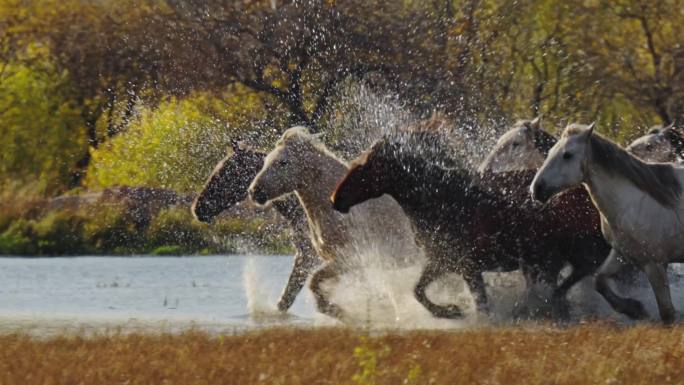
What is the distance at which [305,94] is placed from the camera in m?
31.6

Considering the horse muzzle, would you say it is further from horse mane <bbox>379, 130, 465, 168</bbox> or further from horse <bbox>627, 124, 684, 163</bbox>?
horse <bbox>627, 124, 684, 163</bbox>

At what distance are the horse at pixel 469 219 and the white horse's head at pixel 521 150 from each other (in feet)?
1.52

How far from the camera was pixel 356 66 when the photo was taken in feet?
101

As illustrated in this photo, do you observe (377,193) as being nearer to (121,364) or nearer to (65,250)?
(121,364)

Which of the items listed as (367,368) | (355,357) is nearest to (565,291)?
(355,357)

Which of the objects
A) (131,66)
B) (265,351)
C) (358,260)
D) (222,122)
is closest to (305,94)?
(222,122)

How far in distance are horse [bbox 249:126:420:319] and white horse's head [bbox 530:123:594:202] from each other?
2.56m

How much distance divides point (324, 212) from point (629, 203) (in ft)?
10.2

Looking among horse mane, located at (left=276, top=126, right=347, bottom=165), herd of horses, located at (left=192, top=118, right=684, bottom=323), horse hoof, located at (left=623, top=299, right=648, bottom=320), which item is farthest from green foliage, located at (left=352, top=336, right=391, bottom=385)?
horse mane, located at (left=276, top=126, right=347, bottom=165)

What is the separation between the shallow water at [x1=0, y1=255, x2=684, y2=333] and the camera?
44.1 feet

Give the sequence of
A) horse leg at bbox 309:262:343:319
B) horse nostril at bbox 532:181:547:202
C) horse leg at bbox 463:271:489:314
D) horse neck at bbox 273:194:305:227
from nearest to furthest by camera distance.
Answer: horse nostril at bbox 532:181:547:202
horse leg at bbox 463:271:489:314
horse leg at bbox 309:262:343:319
horse neck at bbox 273:194:305:227

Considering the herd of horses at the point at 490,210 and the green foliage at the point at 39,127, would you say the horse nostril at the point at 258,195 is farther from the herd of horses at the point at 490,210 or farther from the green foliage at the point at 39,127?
the green foliage at the point at 39,127

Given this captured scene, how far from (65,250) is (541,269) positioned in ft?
51.9

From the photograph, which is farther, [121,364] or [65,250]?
[65,250]
